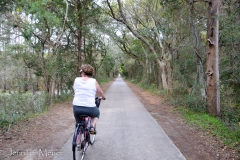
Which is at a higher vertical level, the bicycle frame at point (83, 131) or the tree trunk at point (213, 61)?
the tree trunk at point (213, 61)

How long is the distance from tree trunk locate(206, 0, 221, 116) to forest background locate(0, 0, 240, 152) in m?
0.07

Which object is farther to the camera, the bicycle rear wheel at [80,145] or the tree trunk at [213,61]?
the tree trunk at [213,61]

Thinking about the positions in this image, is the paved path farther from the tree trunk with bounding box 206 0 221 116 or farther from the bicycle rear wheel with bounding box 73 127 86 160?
the tree trunk with bounding box 206 0 221 116

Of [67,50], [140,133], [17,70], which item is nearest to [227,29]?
[140,133]

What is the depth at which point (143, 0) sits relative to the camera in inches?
626

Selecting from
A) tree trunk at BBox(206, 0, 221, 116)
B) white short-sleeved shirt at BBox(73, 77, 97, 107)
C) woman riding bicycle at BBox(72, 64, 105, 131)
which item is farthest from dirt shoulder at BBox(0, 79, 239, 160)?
tree trunk at BBox(206, 0, 221, 116)

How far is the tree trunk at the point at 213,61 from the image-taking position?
24.6 ft

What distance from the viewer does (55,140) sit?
4957mm

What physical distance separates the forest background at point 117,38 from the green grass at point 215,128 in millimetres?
24

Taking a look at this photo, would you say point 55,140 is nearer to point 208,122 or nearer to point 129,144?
point 129,144

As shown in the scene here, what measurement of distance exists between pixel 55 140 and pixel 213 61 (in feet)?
21.9

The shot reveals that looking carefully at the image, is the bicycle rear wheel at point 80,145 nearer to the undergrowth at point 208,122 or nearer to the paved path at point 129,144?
the paved path at point 129,144

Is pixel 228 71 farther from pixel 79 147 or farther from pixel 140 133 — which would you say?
pixel 79 147

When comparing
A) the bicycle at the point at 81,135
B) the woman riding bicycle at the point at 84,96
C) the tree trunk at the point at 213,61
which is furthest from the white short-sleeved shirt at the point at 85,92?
the tree trunk at the point at 213,61
